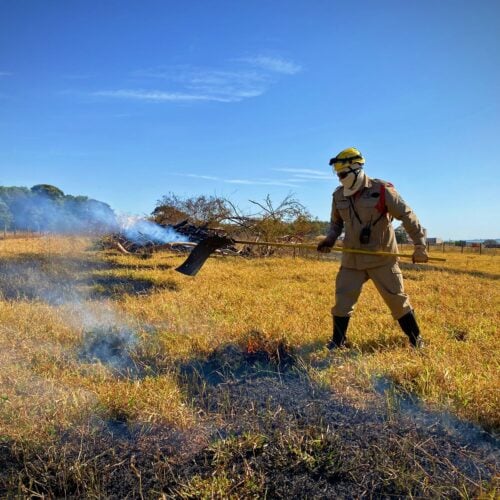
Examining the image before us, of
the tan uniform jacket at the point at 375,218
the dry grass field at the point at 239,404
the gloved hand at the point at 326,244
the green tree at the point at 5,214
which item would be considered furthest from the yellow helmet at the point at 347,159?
the green tree at the point at 5,214

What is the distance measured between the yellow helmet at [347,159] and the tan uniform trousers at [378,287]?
1.00 meters

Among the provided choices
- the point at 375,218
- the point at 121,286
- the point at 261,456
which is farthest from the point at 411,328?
the point at 121,286

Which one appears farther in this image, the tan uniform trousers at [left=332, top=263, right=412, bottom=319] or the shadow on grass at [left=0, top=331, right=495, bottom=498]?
the tan uniform trousers at [left=332, top=263, right=412, bottom=319]

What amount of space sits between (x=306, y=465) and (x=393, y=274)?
8.13ft

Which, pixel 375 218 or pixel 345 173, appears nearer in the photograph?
pixel 345 173

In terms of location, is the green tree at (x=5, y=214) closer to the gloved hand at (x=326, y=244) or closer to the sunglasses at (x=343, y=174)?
the gloved hand at (x=326, y=244)

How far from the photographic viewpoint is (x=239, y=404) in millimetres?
2945

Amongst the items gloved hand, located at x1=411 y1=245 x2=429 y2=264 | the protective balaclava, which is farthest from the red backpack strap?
gloved hand, located at x1=411 y1=245 x2=429 y2=264

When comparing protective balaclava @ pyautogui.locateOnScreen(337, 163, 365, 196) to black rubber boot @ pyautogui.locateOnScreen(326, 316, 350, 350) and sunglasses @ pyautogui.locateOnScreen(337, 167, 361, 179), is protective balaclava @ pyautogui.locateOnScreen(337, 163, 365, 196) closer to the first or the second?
sunglasses @ pyautogui.locateOnScreen(337, 167, 361, 179)

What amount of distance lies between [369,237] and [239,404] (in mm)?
2183

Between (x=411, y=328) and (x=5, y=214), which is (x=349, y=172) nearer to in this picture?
(x=411, y=328)

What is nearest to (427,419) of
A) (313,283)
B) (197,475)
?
(197,475)

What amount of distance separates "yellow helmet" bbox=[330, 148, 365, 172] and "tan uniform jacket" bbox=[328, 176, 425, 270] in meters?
0.26

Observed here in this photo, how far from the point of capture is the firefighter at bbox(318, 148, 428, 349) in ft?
14.0
